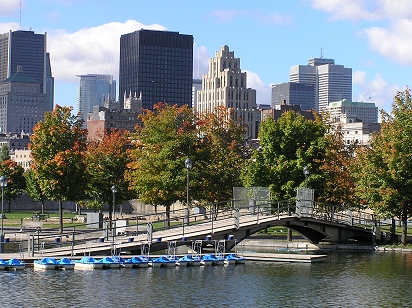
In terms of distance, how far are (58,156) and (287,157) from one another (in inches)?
808

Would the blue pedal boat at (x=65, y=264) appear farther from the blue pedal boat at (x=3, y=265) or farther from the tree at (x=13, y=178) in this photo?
the tree at (x=13, y=178)

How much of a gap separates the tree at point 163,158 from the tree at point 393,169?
56.4ft

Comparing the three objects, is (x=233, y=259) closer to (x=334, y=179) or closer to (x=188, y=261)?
(x=188, y=261)

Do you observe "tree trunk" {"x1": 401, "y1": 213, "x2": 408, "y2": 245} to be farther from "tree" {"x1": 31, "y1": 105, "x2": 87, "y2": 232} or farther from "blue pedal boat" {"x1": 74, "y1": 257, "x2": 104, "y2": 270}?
"tree" {"x1": 31, "y1": 105, "x2": 87, "y2": 232}

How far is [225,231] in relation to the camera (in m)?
61.5

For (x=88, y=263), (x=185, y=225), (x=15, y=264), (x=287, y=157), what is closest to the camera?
(x=15, y=264)

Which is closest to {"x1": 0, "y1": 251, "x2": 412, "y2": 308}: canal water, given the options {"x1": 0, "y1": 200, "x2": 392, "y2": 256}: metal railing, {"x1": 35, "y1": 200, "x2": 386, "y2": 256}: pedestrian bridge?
{"x1": 35, "y1": 200, "x2": 386, "y2": 256}: pedestrian bridge

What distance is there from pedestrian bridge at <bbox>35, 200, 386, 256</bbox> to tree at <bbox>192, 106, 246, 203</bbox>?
1153cm

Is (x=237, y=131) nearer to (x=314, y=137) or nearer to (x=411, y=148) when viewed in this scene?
(x=314, y=137)

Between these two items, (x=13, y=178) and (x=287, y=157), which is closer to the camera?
(x=287, y=157)

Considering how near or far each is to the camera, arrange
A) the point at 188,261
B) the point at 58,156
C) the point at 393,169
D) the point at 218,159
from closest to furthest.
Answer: the point at 188,261
the point at 393,169
the point at 58,156
the point at 218,159

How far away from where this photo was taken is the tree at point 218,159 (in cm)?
8556

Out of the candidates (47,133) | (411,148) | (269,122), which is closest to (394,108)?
(411,148)

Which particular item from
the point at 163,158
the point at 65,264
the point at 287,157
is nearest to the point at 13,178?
the point at 163,158
